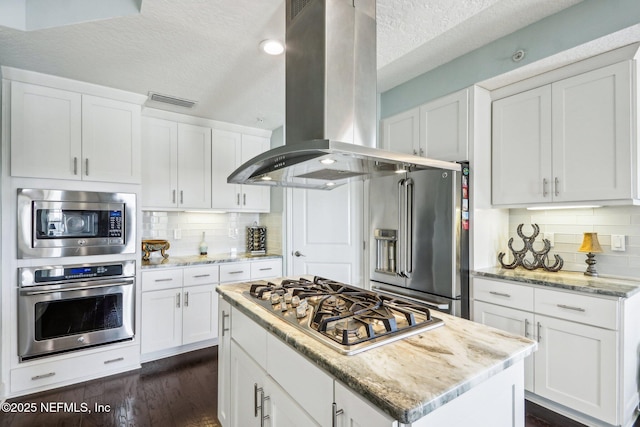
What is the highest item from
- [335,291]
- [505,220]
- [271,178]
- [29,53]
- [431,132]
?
[29,53]

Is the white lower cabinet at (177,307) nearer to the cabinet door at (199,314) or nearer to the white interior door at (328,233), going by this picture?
the cabinet door at (199,314)

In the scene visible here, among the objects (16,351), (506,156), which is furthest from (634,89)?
(16,351)

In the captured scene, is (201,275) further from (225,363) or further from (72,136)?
(72,136)

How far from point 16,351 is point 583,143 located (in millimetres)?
4366

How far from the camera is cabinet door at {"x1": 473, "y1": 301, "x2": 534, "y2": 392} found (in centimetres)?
221

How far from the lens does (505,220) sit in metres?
2.82

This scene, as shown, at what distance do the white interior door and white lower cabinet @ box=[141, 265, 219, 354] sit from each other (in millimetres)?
960

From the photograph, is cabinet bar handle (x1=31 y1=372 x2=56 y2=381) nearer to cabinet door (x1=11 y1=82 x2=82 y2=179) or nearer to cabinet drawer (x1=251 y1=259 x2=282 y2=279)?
cabinet door (x1=11 y1=82 x2=82 y2=179)

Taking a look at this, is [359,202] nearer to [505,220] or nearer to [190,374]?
[505,220]

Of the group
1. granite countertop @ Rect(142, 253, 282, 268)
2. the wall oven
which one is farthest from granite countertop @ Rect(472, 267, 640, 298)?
the wall oven

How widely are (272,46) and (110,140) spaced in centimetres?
175

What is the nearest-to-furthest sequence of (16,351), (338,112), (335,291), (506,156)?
(338,112) → (335,291) → (16,351) → (506,156)

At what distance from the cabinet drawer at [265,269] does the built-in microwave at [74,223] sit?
1.23 metres

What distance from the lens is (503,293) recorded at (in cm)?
232
